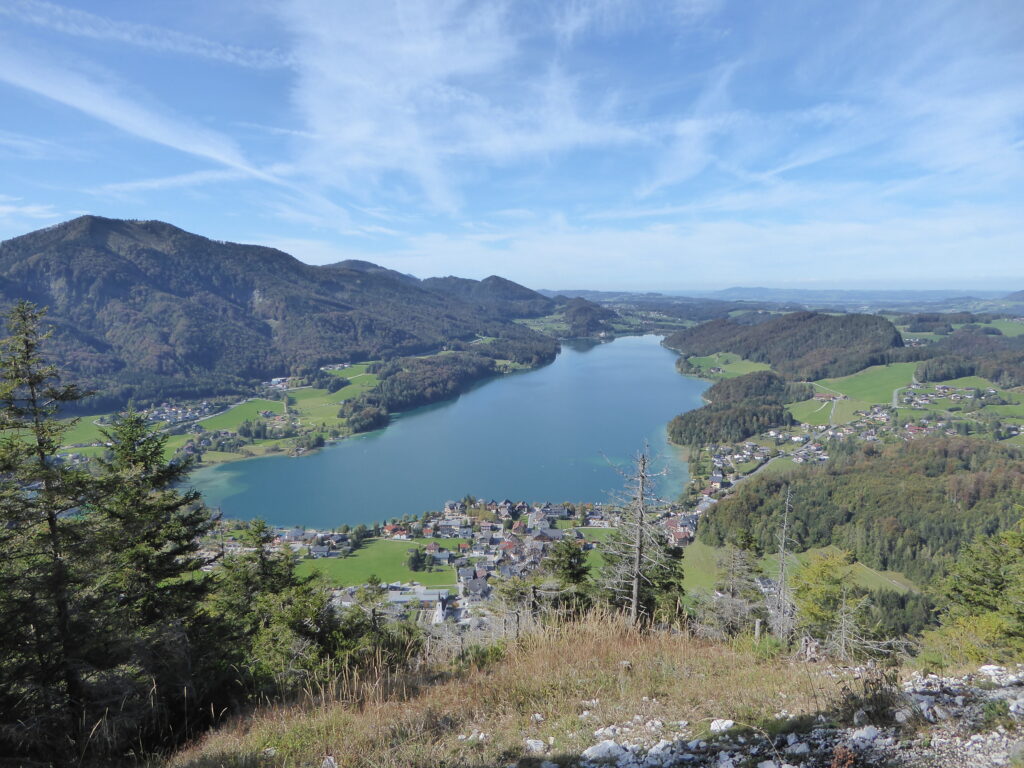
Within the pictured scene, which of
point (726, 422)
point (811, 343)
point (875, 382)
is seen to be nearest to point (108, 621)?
point (726, 422)

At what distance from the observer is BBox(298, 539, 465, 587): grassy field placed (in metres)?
23.8

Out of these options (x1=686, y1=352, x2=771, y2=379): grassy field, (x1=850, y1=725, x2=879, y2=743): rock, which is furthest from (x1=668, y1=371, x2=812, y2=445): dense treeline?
(x1=850, y1=725, x2=879, y2=743): rock

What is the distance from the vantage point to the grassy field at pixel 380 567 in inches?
935

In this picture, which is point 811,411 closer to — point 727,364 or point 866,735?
→ point 727,364

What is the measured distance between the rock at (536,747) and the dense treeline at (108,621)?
160 centimetres

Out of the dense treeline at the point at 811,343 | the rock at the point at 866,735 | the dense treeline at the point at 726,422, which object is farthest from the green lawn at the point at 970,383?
the rock at the point at 866,735

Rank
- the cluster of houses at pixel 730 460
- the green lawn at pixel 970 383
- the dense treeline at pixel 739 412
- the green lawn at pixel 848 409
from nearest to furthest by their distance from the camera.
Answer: the cluster of houses at pixel 730 460
the dense treeline at pixel 739 412
the green lawn at pixel 848 409
the green lawn at pixel 970 383

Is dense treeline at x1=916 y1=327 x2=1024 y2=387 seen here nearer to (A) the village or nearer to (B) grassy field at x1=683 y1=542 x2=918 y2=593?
(B) grassy field at x1=683 y1=542 x2=918 y2=593

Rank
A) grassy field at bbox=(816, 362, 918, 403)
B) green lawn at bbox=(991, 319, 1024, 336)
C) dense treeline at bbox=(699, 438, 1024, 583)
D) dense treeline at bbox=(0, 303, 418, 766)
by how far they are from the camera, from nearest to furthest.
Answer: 1. dense treeline at bbox=(0, 303, 418, 766)
2. dense treeline at bbox=(699, 438, 1024, 583)
3. grassy field at bbox=(816, 362, 918, 403)
4. green lawn at bbox=(991, 319, 1024, 336)

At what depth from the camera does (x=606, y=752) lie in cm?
212

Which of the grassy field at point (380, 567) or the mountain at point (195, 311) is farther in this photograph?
the mountain at point (195, 311)

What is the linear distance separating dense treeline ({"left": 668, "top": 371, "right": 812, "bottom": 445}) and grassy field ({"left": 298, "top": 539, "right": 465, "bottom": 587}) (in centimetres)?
3330

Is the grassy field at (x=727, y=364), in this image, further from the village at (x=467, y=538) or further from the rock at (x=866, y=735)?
the rock at (x=866, y=735)

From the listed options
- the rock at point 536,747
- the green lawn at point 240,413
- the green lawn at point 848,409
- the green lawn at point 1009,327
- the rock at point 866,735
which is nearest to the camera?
the rock at point 866,735
